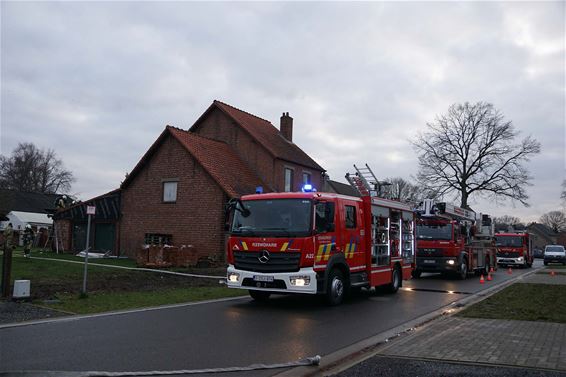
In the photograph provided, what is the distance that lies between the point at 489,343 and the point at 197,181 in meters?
20.2

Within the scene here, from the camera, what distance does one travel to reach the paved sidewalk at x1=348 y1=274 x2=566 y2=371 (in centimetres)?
700

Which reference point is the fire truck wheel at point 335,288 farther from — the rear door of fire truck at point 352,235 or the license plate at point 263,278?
the license plate at point 263,278

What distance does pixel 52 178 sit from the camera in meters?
80.4

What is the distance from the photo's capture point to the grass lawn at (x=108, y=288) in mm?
12008

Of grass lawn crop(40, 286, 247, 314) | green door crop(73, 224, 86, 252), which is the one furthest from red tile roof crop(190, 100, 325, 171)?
grass lawn crop(40, 286, 247, 314)

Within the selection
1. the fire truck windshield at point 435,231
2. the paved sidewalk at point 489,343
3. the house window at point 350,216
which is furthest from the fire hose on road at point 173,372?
the fire truck windshield at point 435,231

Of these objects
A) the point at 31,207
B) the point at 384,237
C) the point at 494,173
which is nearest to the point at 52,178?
the point at 31,207

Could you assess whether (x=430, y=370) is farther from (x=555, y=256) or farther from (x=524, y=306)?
(x=555, y=256)

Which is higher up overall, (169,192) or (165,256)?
(169,192)

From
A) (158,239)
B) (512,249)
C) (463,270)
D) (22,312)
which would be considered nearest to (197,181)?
(158,239)

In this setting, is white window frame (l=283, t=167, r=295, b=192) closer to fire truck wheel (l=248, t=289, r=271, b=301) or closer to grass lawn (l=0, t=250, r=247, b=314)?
grass lawn (l=0, t=250, r=247, b=314)

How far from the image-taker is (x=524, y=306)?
41.3 feet

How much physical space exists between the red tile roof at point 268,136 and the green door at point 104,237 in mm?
9271

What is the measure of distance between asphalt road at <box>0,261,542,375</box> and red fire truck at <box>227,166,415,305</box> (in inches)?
23.8
